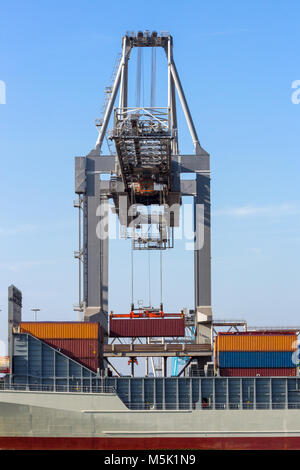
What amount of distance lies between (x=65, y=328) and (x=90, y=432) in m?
8.79

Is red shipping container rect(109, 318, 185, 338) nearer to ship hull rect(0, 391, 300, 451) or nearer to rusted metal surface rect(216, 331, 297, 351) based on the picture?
rusted metal surface rect(216, 331, 297, 351)

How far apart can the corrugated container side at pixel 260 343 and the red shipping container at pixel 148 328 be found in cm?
657

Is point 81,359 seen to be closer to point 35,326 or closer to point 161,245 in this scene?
point 35,326

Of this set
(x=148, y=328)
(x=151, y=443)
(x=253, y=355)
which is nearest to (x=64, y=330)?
(x=148, y=328)

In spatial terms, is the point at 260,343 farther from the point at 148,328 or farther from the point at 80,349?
the point at 80,349

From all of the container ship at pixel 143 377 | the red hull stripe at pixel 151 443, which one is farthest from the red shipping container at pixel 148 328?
the red hull stripe at pixel 151 443

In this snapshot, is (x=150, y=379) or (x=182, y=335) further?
(x=182, y=335)

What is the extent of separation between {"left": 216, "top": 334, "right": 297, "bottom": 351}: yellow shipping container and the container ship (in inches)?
3.3

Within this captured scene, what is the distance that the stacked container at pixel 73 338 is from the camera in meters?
66.2

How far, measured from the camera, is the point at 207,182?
77250 mm

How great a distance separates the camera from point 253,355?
6738 centimetres
